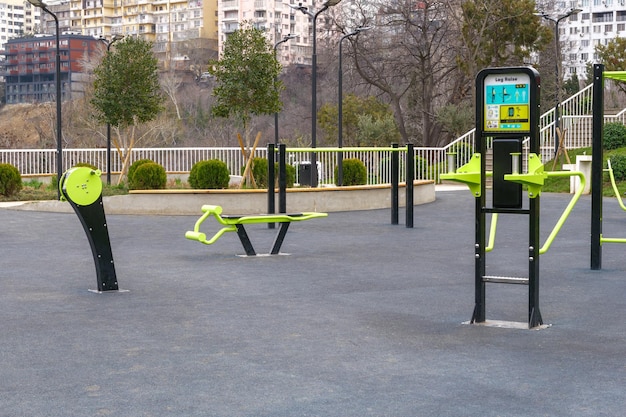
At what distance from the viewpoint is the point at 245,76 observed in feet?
84.7

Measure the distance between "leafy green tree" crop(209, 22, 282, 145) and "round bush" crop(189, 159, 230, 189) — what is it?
3147 millimetres

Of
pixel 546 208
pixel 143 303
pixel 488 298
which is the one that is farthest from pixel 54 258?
pixel 546 208

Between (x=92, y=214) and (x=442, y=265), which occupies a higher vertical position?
(x=92, y=214)

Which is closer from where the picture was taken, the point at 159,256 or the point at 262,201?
the point at 159,256

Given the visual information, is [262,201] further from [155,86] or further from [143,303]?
[143,303]

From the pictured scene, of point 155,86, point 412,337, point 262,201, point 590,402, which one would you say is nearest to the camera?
point 590,402

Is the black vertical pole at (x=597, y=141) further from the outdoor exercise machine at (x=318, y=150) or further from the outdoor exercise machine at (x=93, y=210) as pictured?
the outdoor exercise machine at (x=318, y=150)

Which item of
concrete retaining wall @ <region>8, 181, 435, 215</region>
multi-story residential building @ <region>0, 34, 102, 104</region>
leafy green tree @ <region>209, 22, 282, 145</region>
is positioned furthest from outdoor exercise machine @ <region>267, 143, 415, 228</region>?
multi-story residential building @ <region>0, 34, 102, 104</region>

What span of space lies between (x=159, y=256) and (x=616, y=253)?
231 inches

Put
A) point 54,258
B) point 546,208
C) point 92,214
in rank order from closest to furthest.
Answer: point 92,214 < point 54,258 < point 546,208

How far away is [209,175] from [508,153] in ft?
50.6

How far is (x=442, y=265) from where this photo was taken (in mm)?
12516

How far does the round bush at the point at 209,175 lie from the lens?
23.0m

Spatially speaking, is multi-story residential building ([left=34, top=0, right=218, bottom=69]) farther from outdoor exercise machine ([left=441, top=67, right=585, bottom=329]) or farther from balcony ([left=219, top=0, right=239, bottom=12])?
outdoor exercise machine ([left=441, top=67, right=585, bottom=329])
